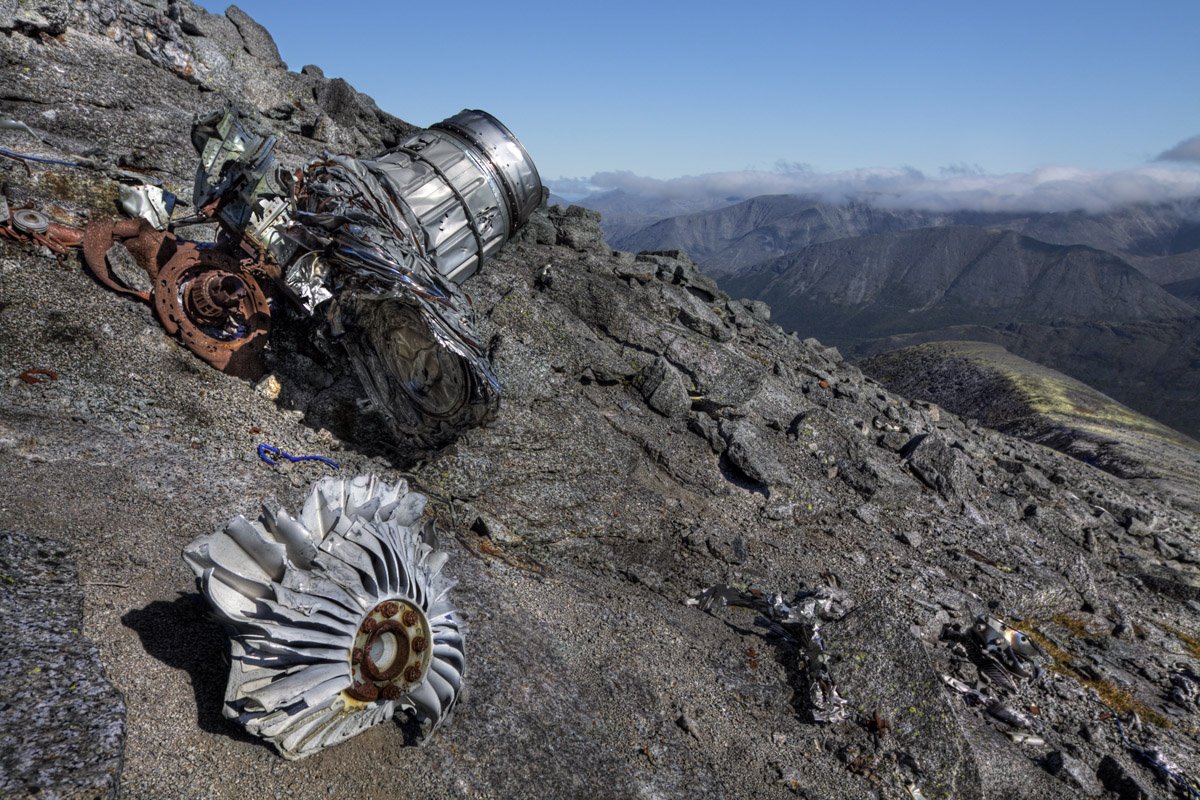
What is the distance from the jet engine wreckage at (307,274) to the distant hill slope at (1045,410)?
2439 cm

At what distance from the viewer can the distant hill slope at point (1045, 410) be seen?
88.7ft

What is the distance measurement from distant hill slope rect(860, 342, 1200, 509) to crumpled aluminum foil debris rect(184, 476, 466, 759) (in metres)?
25.9

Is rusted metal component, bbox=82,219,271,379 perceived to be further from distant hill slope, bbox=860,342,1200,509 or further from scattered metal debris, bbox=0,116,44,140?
distant hill slope, bbox=860,342,1200,509

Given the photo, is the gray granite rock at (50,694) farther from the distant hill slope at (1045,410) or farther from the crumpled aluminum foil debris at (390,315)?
the distant hill slope at (1045,410)

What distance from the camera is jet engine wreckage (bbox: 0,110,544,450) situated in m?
8.96

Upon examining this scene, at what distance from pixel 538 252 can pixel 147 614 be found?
11883 mm

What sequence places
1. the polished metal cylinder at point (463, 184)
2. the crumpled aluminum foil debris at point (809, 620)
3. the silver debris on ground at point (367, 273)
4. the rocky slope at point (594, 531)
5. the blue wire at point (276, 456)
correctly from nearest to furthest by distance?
1. the rocky slope at point (594, 531)
2. the crumpled aluminum foil debris at point (809, 620)
3. the silver debris on ground at point (367, 273)
4. the blue wire at point (276, 456)
5. the polished metal cylinder at point (463, 184)

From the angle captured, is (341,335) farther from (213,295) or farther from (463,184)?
(463,184)

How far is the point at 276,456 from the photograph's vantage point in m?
9.23

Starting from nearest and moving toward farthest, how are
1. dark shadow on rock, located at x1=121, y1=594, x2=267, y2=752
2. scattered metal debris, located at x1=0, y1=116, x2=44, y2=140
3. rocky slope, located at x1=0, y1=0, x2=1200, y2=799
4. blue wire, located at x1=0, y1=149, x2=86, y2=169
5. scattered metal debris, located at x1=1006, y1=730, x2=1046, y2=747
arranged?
dark shadow on rock, located at x1=121, y1=594, x2=267, y2=752 → rocky slope, located at x1=0, y1=0, x2=1200, y2=799 → scattered metal debris, located at x1=1006, y1=730, x2=1046, y2=747 → blue wire, located at x1=0, y1=149, x2=86, y2=169 → scattered metal debris, located at x1=0, y1=116, x2=44, y2=140

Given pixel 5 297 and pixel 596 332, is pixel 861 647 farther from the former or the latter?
pixel 5 297

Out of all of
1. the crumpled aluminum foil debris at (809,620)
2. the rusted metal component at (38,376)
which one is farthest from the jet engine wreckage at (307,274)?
the crumpled aluminum foil debris at (809,620)

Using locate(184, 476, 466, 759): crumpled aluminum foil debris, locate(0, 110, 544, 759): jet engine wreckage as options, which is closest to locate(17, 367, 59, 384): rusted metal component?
locate(0, 110, 544, 759): jet engine wreckage

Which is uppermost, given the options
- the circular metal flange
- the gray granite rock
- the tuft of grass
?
the circular metal flange
